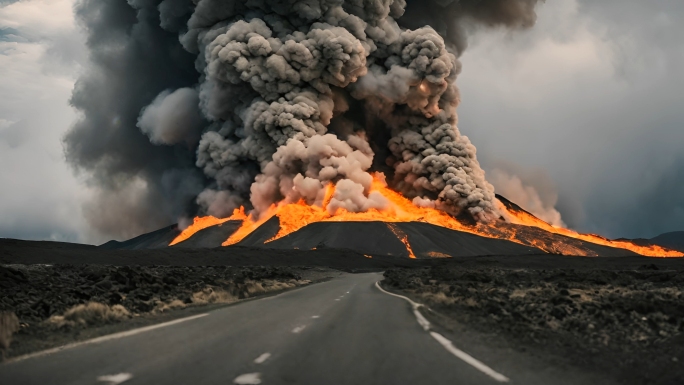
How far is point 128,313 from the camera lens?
51.0 ft

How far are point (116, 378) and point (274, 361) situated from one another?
7.39 ft

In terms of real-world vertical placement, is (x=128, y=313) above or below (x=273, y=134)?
below

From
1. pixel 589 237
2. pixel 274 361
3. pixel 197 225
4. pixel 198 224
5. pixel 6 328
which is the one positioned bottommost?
pixel 274 361

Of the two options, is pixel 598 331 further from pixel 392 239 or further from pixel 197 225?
pixel 197 225

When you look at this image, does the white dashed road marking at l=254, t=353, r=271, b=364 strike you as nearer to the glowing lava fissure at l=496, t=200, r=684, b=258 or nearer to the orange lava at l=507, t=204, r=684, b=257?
the glowing lava fissure at l=496, t=200, r=684, b=258

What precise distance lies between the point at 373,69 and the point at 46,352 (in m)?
107

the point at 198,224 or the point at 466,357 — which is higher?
the point at 198,224

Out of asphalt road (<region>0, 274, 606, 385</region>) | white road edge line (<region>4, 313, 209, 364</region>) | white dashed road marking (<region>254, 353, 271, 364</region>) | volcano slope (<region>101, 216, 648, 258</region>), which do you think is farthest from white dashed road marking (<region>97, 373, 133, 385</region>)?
volcano slope (<region>101, 216, 648, 258</region>)

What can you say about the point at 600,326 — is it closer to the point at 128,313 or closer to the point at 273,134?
the point at 128,313

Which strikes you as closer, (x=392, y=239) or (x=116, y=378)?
(x=116, y=378)

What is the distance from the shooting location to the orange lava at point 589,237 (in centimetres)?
16875

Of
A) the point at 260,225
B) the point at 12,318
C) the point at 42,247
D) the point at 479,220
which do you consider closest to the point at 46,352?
the point at 12,318

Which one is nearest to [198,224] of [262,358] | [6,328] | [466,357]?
[6,328]

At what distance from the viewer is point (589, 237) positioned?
176 m
